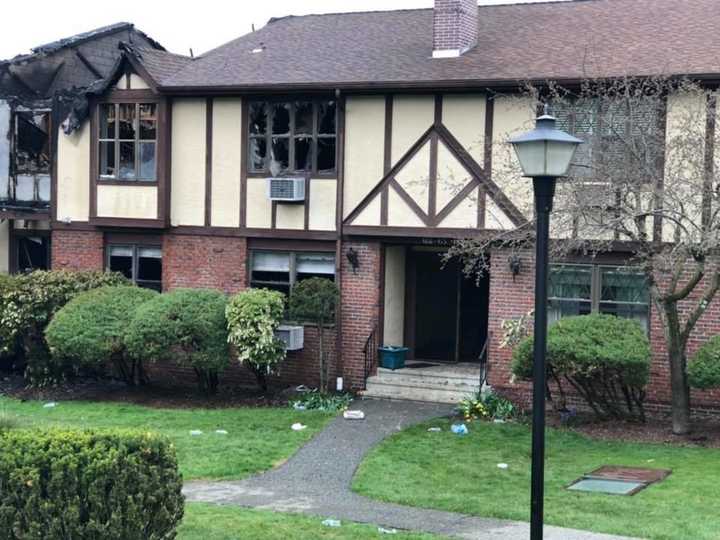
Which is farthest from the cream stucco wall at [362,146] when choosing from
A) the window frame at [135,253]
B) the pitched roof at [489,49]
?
the window frame at [135,253]

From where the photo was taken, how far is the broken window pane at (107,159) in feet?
69.4

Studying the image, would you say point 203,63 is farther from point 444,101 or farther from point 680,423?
point 680,423

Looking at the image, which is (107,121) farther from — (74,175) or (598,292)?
(598,292)

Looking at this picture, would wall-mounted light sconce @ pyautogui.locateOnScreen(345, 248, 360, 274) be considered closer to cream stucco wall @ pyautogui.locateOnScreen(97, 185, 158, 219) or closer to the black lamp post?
cream stucco wall @ pyautogui.locateOnScreen(97, 185, 158, 219)

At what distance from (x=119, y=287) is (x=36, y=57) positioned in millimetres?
6770

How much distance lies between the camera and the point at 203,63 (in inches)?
858

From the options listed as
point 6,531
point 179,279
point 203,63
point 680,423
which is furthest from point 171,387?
point 6,531

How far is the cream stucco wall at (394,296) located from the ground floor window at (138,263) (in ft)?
15.7

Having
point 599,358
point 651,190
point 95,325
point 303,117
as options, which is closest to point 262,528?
point 599,358

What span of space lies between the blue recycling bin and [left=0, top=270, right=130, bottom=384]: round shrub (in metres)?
5.44

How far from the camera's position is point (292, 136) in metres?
19.9

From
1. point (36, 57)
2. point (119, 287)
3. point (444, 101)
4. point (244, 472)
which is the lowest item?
point (244, 472)

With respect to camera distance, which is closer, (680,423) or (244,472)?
(244,472)

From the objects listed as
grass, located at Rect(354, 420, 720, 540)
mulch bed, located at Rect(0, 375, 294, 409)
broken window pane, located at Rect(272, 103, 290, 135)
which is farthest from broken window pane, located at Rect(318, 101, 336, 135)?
grass, located at Rect(354, 420, 720, 540)
